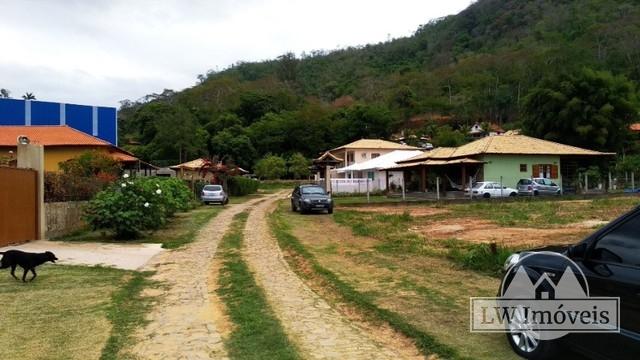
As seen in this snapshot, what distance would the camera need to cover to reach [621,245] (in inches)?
177

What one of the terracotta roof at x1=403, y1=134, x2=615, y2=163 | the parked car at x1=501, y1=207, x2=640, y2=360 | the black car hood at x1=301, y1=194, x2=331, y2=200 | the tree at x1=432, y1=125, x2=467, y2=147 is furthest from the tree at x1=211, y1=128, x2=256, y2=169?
the parked car at x1=501, y1=207, x2=640, y2=360

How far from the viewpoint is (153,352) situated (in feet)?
19.0

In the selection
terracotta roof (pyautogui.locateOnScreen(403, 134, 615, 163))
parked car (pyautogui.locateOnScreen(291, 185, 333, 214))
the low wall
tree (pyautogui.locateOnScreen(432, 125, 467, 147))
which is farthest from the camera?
tree (pyautogui.locateOnScreen(432, 125, 467, 147))

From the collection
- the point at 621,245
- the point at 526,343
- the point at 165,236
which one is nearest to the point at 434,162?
the point at 165,236

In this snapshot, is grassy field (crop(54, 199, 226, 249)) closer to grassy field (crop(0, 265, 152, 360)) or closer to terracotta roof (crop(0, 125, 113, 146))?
grassy field (crop(0, 265, 152, 360))

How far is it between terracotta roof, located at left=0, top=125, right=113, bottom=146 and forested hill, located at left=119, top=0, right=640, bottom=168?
3457cm

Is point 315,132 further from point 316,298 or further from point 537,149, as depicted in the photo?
point 316,298

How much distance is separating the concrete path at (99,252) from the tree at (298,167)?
61.9m

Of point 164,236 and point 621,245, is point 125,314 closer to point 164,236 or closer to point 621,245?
point 621,245

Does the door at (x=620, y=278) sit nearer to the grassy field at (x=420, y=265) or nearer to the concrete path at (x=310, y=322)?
the grassy field at (x=420, y=265)

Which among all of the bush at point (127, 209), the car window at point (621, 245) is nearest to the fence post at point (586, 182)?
the bush at point (127, 209)

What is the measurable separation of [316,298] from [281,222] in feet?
47.4

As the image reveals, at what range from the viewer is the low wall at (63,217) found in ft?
54.6

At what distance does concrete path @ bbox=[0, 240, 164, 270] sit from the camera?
12.2m
